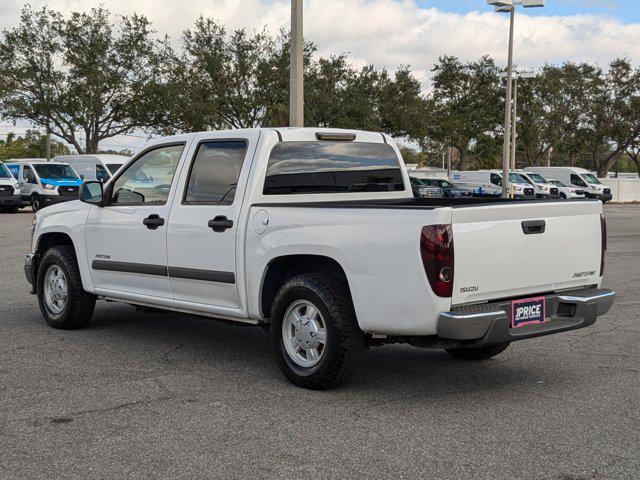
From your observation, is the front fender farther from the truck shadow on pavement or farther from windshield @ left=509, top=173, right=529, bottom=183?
windshield @ left=509, top=173, right=529, bottom=183

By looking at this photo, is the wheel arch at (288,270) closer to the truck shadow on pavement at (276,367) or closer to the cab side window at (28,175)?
the truck shadow on pavement at (276,367)

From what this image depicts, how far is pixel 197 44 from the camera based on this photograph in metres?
43.8

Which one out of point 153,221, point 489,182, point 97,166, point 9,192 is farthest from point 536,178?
point 153,221

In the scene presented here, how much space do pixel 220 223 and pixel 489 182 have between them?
41928 mm

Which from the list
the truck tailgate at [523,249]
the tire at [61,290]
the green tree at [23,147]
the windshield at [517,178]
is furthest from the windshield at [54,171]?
the green tree at [23,147]

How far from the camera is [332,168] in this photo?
21.3 feet

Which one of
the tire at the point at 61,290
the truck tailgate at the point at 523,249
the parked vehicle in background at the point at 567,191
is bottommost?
the parked vehicle in background at the point at 567,191

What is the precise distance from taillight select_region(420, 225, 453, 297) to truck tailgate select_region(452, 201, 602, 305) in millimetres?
52

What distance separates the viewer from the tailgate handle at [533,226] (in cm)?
519

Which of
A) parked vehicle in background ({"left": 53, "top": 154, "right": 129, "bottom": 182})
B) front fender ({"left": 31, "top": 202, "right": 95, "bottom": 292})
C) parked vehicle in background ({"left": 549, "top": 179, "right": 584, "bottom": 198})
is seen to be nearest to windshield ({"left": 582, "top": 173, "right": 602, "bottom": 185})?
parked vehicle in background ({"left": 549, "top": 179, "right": 584, "bottom": 198})

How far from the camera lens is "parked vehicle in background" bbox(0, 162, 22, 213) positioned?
28.2m

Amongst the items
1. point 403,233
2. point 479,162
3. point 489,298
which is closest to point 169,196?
point 403,233

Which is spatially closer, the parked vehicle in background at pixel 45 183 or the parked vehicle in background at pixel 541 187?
the parked vehicle in background at pixel 45 183

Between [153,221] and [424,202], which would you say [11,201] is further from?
[424,202]
